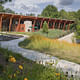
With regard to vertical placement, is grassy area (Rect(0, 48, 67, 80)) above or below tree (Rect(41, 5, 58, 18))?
below

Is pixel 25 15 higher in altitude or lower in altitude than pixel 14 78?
higher

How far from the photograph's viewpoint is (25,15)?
32.6 metres

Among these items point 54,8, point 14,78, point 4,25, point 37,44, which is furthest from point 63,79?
point 54,8

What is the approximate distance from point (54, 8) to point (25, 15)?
153ft

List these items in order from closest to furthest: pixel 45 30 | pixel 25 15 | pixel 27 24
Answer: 1. pixel 45 30
2. pixel 25 15
3. pixel 27 24

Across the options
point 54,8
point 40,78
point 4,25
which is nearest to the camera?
point 40,78

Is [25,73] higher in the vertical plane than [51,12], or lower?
lower

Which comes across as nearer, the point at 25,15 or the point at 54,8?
the point at 25,15

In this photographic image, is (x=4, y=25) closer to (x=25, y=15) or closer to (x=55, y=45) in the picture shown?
(x=25, y=15)

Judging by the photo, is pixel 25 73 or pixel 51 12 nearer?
pixel 25 73

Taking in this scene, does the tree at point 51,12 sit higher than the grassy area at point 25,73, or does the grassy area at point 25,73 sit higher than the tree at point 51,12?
the tree at point 51,12

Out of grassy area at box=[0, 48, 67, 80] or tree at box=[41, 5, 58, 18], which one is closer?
grassy area at box=[0, 48, 67, 80]

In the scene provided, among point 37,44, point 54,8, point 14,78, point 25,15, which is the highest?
point 54,8

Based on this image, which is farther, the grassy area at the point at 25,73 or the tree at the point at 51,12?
the tree at the point at 51,12
